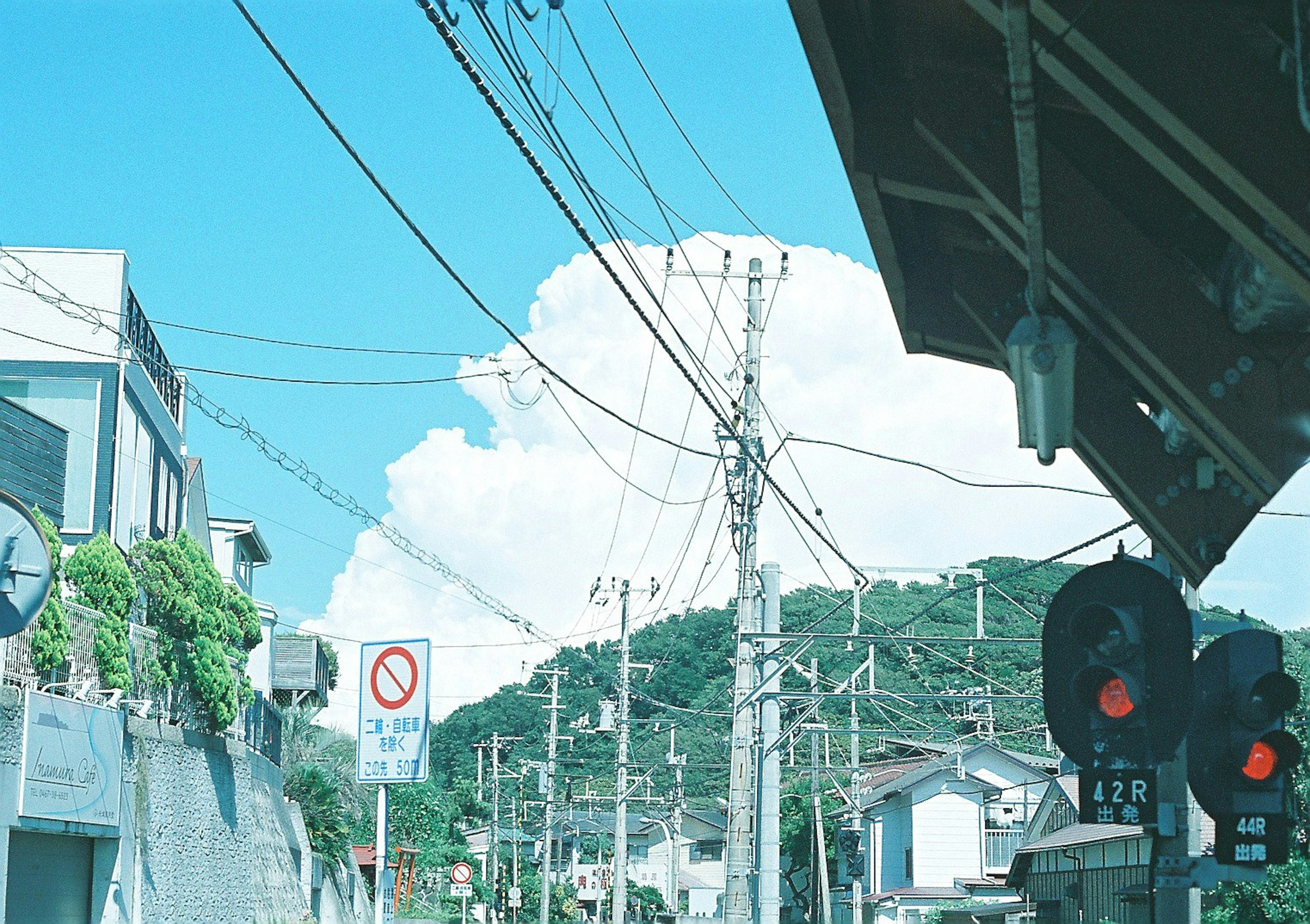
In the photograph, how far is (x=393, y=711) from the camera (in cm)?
1057

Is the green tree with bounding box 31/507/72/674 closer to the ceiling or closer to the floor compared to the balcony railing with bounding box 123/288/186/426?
closer to the floor

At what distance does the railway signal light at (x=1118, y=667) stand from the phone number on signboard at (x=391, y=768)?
5131 millimetres

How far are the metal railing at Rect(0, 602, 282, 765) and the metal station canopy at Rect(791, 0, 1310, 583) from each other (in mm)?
11347

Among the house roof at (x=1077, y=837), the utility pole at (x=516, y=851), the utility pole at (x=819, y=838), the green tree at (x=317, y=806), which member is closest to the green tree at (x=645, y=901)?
the utility pole at (x=516, y=851)

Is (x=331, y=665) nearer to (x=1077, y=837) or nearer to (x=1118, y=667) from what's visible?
(x=1077, y=837)

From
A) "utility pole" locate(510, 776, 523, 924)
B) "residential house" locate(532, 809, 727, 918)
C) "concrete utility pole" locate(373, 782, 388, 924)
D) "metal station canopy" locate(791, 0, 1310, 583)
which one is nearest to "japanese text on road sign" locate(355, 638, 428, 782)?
"concrete utility pole" locate(373, 782, 388, 924)

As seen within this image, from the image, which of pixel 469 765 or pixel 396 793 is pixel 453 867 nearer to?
pixel 396 793

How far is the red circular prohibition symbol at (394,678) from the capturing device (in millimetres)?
10523

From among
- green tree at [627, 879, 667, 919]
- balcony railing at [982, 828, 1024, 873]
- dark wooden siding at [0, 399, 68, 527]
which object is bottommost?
green tree at [627, 879, 667, 919]

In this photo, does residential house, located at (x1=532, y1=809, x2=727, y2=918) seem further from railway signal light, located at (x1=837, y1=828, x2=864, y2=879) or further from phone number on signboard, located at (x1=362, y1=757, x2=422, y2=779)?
→ phone number on signboard, located at (x1=362, y1=757, x2=422, y2=779)

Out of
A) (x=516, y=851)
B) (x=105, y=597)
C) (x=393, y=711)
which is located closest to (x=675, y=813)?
(x=516, y=851)

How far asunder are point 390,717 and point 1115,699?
18.9ft

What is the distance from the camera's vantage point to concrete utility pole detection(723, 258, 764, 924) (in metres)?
22.3

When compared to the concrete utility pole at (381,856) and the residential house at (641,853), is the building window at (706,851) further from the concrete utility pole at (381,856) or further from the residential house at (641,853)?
the concrete utility pole at (381,856)
